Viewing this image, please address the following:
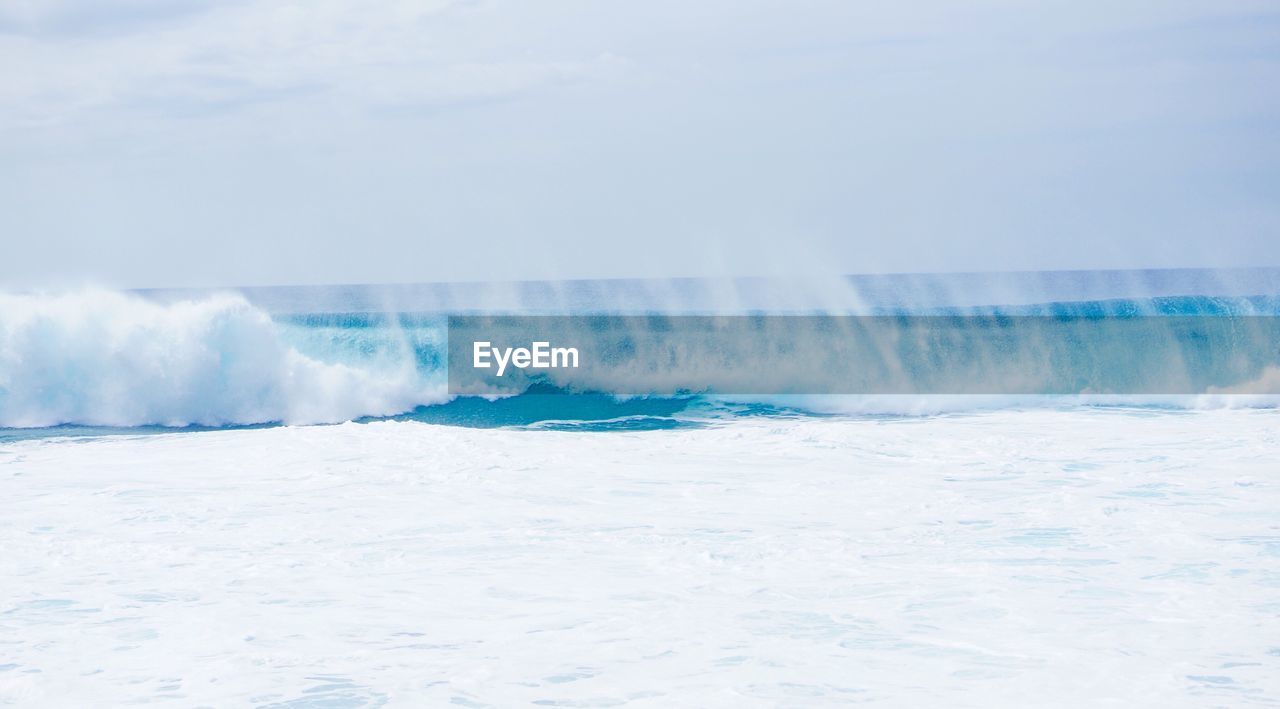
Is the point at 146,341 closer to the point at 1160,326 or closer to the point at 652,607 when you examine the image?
the point at 652,607

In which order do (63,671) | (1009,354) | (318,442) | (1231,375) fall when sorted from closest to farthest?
(63,671), (318,442), (1231,375), (1009,354)

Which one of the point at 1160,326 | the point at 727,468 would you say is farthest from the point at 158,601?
the point at 1160,326

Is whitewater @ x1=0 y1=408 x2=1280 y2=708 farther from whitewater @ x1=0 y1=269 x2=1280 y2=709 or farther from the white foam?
the white foam

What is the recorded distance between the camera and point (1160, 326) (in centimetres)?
2336

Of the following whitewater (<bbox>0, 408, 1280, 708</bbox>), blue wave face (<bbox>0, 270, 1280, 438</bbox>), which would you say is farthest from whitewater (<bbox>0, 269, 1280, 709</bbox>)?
blue wave face (<bbox>0, 270, 1280, 438</bbox>)

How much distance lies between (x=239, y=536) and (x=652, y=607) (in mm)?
2939

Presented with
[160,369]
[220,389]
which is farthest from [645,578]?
[160,369]

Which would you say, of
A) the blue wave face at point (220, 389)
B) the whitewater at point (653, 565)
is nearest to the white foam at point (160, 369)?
the blue wave face at point (220, 389)
